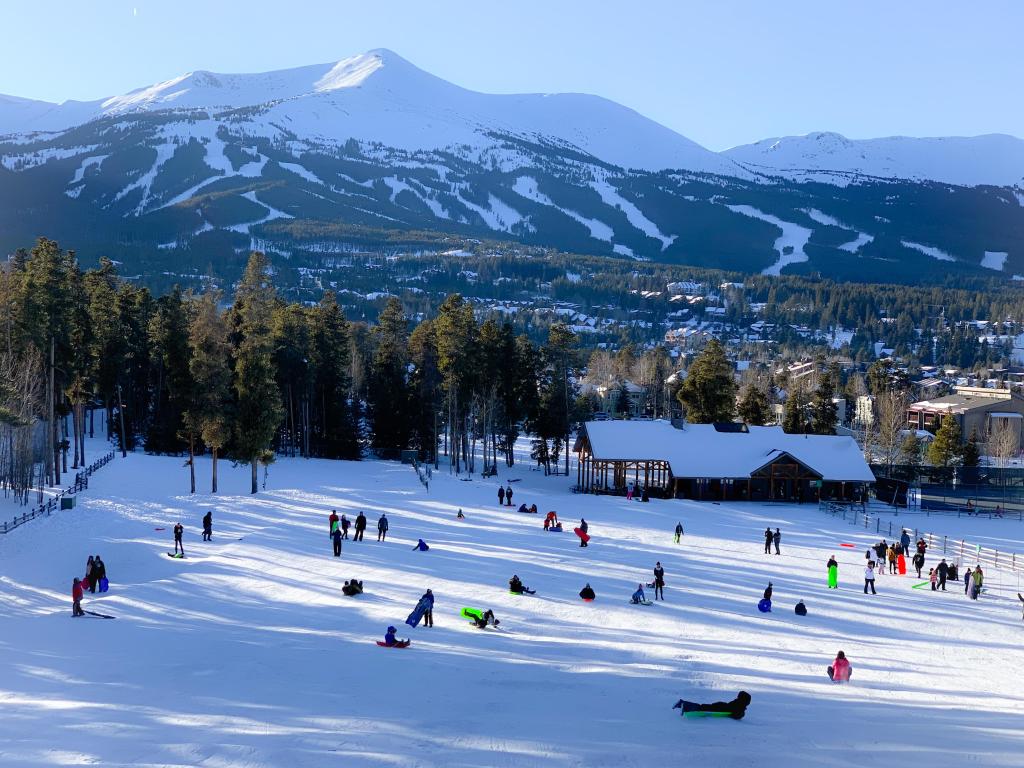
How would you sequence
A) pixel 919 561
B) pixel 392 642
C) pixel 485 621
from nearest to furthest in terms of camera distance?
1. pixel 392 642
2. pixel 485 621
3. pixel 919 561

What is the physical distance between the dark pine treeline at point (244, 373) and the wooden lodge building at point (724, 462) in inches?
291

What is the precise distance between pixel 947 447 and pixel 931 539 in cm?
2768

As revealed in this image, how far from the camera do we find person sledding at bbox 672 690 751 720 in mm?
13883

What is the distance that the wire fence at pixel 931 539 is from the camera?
30.7m

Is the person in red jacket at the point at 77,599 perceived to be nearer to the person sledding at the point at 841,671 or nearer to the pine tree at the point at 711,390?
the person sledding at the point at 841,671

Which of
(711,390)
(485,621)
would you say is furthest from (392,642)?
(711,390)

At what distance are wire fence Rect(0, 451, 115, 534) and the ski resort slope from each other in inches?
29.7

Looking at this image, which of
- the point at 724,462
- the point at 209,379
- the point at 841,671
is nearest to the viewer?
the point at 841,671

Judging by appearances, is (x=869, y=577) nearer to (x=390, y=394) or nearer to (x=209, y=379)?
(x=209, y=379)

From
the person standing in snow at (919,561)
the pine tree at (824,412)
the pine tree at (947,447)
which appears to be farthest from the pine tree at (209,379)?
the pine tree at (947,447)

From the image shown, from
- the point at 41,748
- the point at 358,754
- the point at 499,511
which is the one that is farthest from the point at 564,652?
the point at 499,511

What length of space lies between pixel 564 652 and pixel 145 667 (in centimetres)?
835

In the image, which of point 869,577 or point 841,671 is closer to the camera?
point 841,671

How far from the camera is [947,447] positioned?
58.6 meters
